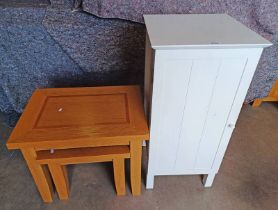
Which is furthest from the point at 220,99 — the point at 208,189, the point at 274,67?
the point at 274,67

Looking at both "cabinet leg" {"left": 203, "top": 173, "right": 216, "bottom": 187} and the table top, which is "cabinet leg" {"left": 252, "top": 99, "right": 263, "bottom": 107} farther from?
the table top

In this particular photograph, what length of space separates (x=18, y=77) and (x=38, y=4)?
435mm

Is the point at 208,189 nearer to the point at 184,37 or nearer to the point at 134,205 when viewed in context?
the point at 134,205

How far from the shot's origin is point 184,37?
68 cm

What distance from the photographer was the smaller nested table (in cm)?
77

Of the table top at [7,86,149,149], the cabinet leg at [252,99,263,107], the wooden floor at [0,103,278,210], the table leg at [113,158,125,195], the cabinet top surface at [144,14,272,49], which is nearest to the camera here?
the cabinet top surface at [144,14,272,49]

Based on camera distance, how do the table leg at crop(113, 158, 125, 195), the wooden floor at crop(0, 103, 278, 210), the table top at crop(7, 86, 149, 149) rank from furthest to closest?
the wooden floor at crop(0, 103, 278, 210) < the table leg at crop(113, 158, 125, 195) < the table top at crop(7, 86, 149, 149)

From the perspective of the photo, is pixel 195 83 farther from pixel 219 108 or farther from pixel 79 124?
pixel 79 124

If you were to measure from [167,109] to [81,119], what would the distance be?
349 mm

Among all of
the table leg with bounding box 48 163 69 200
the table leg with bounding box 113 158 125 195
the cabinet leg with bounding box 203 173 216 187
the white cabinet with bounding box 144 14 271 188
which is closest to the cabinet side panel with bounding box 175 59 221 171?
the white cabinet with bounding box 144 14 271 188

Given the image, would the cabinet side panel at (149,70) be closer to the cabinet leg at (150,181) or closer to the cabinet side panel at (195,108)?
the cabinet side panel at (195,108)

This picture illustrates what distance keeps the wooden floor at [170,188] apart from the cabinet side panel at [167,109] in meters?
0.17

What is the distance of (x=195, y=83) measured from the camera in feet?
2.36

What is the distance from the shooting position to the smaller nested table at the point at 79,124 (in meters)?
0.77
